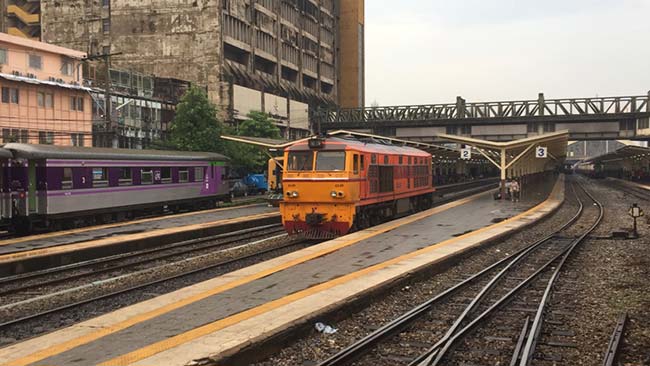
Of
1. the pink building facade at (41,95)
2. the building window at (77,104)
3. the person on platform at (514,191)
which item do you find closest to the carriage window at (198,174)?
the pink building facade at (41,95)

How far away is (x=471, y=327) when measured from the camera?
28.5 feet

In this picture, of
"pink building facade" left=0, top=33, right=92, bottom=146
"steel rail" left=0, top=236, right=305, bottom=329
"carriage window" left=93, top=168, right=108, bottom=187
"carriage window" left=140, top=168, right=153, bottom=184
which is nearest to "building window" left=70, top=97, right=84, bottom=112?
"pink building facade" left=0, top=33, right=92, bottom=146

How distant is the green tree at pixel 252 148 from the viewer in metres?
41.5

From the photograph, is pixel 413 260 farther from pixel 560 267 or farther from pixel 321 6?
pixel 321 6

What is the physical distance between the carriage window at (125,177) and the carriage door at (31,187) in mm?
3865

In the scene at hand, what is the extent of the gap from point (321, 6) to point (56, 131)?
54.3m

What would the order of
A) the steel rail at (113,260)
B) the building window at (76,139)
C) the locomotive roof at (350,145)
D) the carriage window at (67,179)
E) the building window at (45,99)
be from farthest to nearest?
the building window at (76,139)
the building window at (45,99)
the carriage window at (67,179)
the locomotive roof at (350,145)
the steel rail at (113,260)

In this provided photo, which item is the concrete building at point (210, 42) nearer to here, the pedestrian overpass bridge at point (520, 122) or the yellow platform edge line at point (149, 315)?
the pedestrian overpass bridge at point (520, 122)

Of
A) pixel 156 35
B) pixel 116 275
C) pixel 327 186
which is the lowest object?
pixel 116 275

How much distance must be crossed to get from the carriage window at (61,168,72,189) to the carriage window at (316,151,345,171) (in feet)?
31.4

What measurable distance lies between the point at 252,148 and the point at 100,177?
835 inches

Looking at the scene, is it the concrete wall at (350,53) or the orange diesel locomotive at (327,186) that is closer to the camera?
the orange diesel locomotive at (327,186)

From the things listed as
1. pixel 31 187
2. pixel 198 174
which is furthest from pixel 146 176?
pixel 31 187

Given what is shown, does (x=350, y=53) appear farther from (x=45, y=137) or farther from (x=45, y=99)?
(x=45, y=137)
